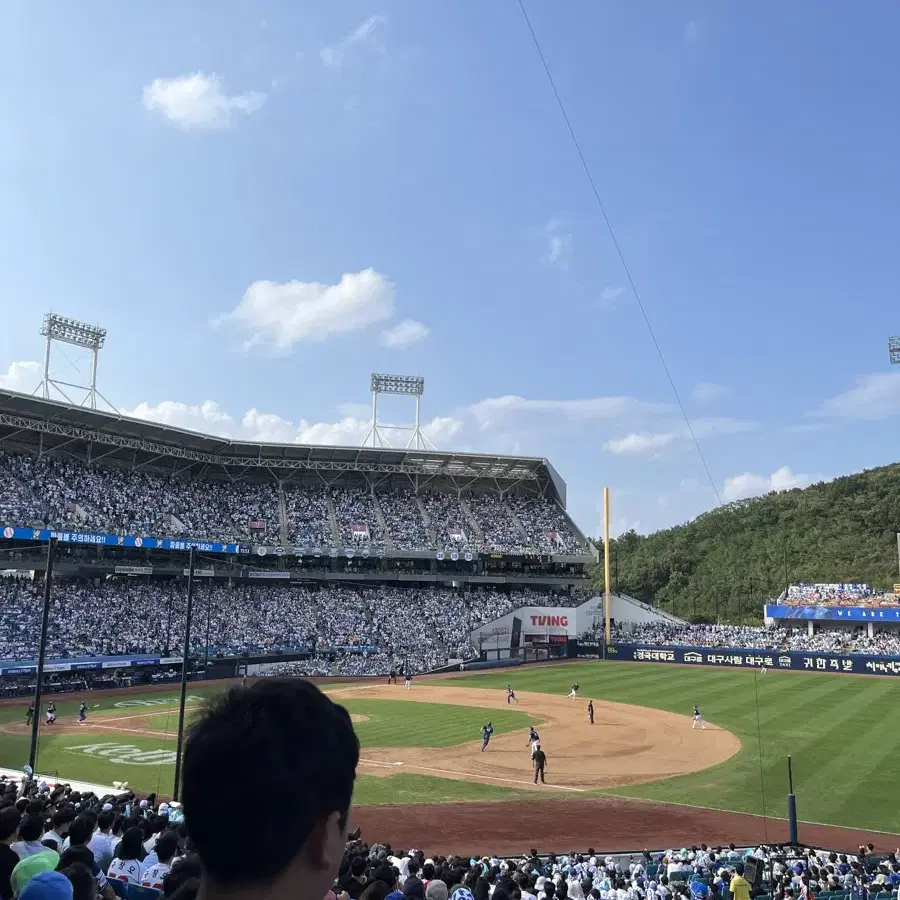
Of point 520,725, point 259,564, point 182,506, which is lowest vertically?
point 520,725

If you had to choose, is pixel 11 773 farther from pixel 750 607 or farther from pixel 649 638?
pixel 750 607

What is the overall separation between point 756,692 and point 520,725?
1509 cm

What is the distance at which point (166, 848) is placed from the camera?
852 cm

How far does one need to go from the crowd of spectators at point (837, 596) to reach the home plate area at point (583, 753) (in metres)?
40.3

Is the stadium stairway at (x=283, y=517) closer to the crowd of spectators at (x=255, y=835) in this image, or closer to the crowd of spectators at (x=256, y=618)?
the crowd of spectators at (x=256, y=618)

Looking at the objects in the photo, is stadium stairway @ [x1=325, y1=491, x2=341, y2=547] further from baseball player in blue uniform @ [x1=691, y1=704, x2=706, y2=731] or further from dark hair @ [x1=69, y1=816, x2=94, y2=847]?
dark hair @ [x1=69, y1=816, x2=94, y2=847]

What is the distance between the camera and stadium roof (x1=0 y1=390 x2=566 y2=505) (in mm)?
54625

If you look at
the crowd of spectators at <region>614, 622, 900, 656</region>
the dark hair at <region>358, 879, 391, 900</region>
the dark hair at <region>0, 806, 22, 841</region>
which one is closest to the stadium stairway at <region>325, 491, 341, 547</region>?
the crowd of spectators at <region>614, 622, 900, 656</region>

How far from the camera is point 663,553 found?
119 metres

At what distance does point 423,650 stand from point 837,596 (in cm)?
4213

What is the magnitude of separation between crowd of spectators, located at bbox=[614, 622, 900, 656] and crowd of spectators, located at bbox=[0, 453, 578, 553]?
11584 mm

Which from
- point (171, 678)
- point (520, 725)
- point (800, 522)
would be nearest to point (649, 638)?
point (520, 725)

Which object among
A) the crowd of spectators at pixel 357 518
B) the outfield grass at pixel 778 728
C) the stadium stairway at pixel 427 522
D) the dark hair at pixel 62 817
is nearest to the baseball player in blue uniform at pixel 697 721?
the outfield grass at pixel 778 728

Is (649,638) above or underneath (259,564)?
underneath
